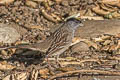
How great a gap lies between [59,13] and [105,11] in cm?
122

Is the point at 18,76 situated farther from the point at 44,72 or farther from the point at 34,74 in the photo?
the point at 44,72

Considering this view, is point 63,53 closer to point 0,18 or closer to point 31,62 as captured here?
point 31,62

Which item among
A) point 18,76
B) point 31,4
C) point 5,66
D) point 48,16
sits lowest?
point 18,76

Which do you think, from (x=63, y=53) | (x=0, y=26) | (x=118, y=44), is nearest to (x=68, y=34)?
(x=63, y=53)

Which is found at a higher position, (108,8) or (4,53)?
(108,8)

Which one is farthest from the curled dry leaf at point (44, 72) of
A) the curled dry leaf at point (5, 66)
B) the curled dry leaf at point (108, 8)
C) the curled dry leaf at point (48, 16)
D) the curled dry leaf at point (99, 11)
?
the curled dry leaf at point (108, 8)

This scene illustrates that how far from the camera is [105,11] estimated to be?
9.82 meters

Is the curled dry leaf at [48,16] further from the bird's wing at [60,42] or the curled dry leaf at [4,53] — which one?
the curled dry leaf at [4,53]

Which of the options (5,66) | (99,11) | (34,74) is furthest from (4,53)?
(99,11)

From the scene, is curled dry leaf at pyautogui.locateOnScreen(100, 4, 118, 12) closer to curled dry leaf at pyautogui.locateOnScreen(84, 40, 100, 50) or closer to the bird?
curled dry leaf at pyautogui.locateOnScreen(84, 40, 100, 50)

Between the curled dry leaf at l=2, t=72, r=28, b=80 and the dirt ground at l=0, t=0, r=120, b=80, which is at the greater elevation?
the dirt ground at l=0, t=0, r=120, b=80

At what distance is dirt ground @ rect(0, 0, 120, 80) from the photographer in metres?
7.42

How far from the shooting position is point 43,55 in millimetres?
8078

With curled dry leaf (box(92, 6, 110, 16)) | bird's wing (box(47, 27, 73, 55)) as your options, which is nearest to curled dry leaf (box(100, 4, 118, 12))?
curled dry leaf (box(92, 6, 110, 16))
